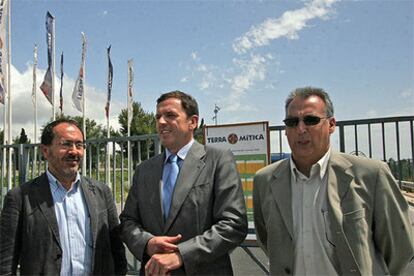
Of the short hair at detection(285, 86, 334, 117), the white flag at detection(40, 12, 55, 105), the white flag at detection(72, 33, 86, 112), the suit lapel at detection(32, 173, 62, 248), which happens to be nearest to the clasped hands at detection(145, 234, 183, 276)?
the suit lapel at detection(32, 173, 62, 248)

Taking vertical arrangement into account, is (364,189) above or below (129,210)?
above

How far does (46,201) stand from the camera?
2826 mm

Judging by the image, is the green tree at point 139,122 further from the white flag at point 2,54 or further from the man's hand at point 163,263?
the man's hand at point 163,263

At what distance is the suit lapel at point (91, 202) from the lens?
9.47 ft

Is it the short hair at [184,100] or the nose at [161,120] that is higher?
the short hair at [184,100]

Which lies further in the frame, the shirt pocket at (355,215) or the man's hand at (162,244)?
the man's hand at (162,244)

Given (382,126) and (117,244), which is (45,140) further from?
(382,126)

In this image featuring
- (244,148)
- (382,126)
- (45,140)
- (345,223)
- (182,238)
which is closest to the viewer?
(345,223)

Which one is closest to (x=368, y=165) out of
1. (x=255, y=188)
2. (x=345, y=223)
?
(x=345, y=223)

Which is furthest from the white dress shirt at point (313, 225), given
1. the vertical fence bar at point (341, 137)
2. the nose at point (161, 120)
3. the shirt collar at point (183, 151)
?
the vertical fence bar at point (341, 137)

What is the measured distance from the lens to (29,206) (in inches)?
110

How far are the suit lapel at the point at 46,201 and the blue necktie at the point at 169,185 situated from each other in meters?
0.78

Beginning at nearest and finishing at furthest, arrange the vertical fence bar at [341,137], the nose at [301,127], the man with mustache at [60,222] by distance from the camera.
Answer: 1. the nose at [301,127]
2. the man with mustache at [60,222]
3. the vertical fence bar at [341,137]

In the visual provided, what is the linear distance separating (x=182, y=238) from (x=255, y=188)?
602 millimetres
